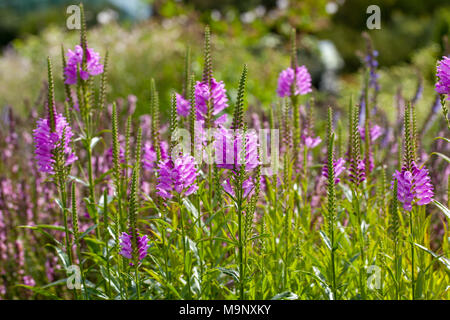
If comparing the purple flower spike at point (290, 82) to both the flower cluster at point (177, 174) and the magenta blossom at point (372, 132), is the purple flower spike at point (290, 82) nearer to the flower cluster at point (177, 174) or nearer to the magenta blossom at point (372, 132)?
the magenta blossom at point (372, 132)

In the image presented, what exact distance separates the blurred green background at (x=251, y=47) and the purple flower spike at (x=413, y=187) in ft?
5.58

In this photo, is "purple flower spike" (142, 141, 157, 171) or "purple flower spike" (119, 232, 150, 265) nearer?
"purple flower spike" (119, 232, 150, 265)

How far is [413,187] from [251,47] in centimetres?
885

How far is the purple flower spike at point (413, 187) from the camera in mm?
1810

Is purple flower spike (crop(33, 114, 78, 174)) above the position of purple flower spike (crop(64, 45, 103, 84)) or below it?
below

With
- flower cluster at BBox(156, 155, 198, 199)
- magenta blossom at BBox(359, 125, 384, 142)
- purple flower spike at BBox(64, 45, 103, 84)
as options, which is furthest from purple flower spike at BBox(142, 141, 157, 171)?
magenta blossom at BBox(359, 125, 384, 142)

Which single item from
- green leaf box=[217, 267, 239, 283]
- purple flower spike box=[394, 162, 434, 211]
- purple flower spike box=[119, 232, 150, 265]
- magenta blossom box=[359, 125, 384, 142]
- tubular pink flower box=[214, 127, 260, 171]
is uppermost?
magenta blossom box=[359, 125, 384, 142]

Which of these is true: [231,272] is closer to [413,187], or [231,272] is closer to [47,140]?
[413,187]

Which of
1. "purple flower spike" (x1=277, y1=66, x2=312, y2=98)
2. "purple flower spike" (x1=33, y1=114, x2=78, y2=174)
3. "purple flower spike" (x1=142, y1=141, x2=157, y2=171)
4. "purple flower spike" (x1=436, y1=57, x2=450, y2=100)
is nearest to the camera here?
"purple flower spike" (x1=436, y1=57, x2=450, y2=100)

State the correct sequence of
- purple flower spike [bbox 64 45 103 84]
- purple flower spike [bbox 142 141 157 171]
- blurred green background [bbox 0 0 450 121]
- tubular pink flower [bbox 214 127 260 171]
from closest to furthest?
1. tubular pink flower [bbox 214 127 260 171]
2. purple flower spike [bbox 64 45 103 84]
3. purple flower spike [bbox 142 141 157 171]
4. blurred green background [bbox 0 0 450 121]

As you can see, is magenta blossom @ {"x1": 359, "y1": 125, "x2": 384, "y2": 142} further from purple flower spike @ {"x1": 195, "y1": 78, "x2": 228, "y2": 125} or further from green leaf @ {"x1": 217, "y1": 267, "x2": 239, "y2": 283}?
green leaf @ {"x1": 217, "y1": 267, "x2": 239, "y2": 283}

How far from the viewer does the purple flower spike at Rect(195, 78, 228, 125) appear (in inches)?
78.7

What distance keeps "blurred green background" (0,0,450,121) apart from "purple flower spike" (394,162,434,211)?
1702mm

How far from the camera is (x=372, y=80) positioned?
11.6ft
